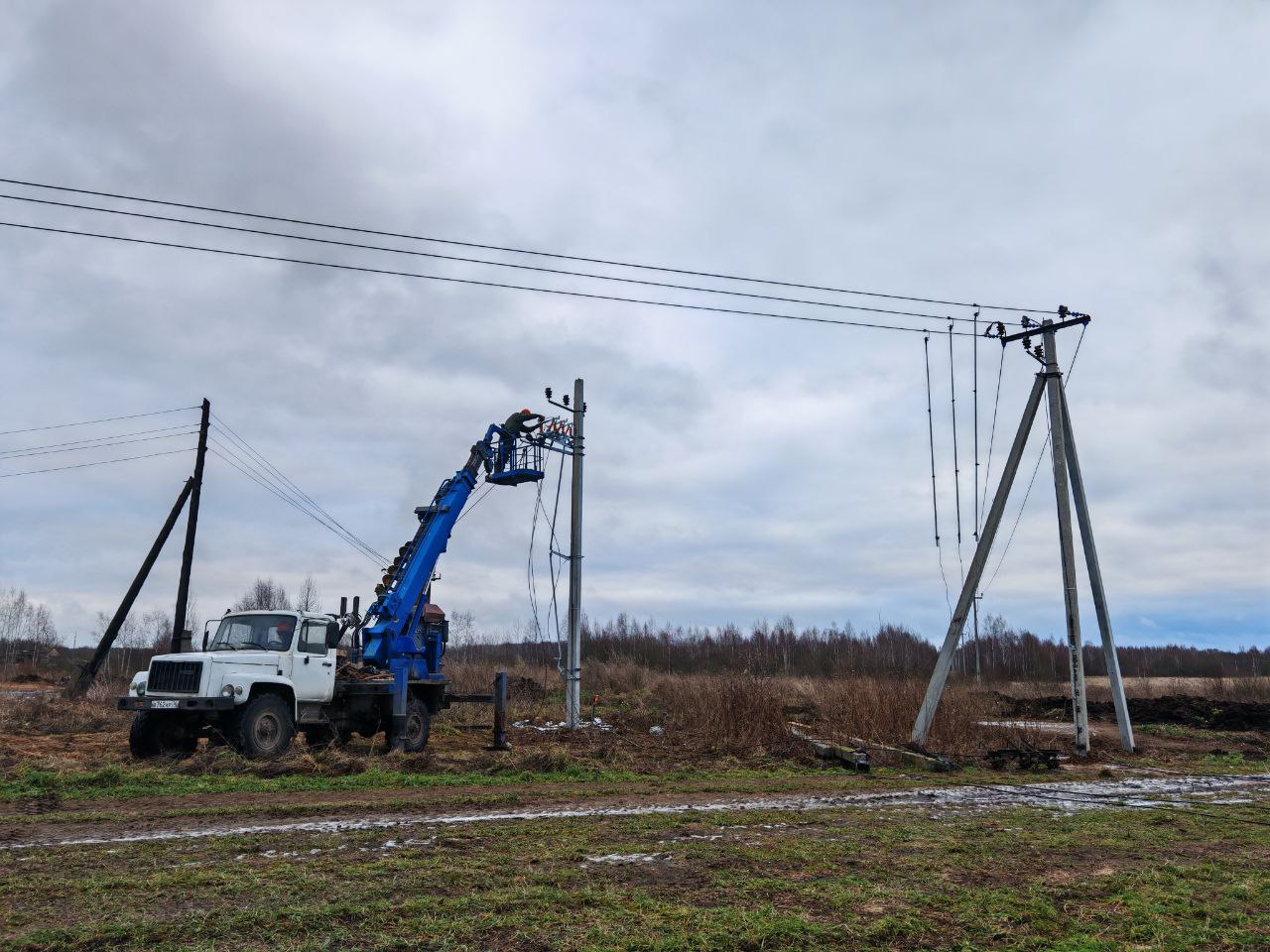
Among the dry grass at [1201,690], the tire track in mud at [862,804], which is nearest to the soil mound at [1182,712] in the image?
the dry grass at [1201,690]

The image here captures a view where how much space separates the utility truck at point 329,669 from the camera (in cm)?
1513

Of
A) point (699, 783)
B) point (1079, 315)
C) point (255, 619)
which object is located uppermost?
point (1079, 315)

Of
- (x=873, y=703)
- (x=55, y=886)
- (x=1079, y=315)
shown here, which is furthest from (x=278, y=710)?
(x=1079, y=315)

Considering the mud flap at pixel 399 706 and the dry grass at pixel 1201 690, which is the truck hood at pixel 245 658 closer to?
the mud flap at pixel 399 706

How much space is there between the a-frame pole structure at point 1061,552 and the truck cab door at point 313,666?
10.5 metres

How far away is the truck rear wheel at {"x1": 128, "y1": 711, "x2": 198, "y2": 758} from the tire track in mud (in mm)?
6760

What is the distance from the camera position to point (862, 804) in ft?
37.1

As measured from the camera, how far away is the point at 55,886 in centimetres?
667

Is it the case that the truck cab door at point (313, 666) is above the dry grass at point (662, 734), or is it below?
above

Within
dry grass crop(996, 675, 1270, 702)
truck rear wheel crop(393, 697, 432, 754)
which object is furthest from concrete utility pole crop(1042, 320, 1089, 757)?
dry grass crop(996, 675, 1270, 702)

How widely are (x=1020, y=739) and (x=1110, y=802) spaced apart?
6.65 m

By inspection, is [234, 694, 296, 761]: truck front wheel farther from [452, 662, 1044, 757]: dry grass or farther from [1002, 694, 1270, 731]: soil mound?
[1002, 694, 1270, 731]: soil mound

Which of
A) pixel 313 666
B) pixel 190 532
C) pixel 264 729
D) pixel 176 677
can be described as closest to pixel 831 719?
pixel 313 666

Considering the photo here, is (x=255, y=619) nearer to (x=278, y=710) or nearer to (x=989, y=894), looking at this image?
(x=278, y=710)
